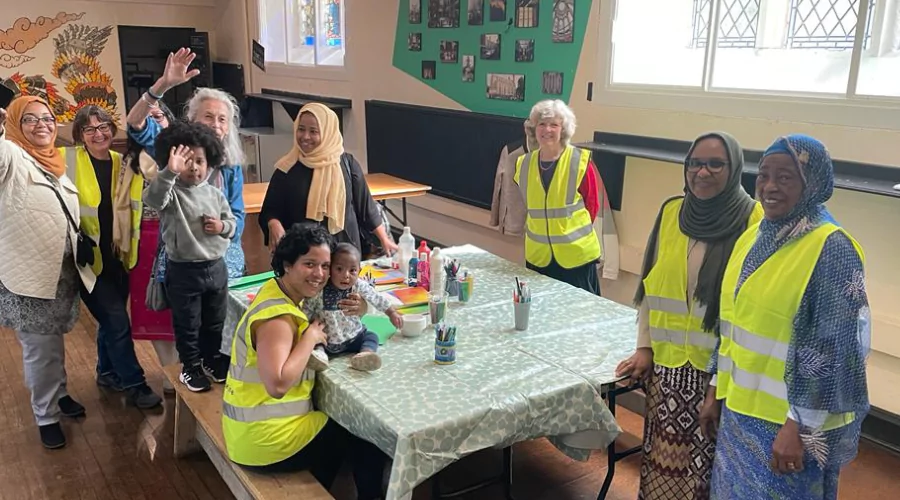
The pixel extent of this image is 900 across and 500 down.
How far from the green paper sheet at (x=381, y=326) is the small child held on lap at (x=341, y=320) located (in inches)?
3.7

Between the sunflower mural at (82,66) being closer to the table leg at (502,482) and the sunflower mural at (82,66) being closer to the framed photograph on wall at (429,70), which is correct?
the framed photograph on wall at (429,70)

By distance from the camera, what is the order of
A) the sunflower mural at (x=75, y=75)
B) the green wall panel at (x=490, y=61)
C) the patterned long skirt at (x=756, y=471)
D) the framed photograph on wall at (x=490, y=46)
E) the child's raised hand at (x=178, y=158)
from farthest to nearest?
the sunflower mural at (x=75, y=75), the framed photograph on wall at (x=490, y=46), the green wall panel at (x=490, y=61), the child's raised hand at (x=178, y=158), the patterned long skirt at (x=756, y=471)

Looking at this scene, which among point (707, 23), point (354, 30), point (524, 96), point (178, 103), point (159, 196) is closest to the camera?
point (159, 196)

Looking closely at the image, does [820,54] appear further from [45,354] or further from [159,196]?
[45,354]

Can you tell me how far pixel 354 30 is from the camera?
6367 millimetres

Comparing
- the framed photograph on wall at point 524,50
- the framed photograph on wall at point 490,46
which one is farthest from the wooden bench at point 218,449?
the framed photograph on wall at point 490,46

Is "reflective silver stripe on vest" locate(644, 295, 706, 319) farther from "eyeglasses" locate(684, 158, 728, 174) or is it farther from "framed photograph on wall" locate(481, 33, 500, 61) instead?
"framed photograph on wall" locate(481, 33, 500, 61)

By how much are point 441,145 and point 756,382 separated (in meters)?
4.08

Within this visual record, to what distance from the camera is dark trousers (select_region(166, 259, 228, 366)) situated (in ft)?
8.59

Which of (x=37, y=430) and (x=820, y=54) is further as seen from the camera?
(x=820, y=54)

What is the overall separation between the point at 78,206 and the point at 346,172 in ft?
3.58

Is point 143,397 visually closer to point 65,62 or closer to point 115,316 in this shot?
Answer: point 115,316

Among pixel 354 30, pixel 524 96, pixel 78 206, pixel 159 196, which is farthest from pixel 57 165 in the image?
pixel 354 30

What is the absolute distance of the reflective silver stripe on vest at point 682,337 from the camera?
1.85 metres
